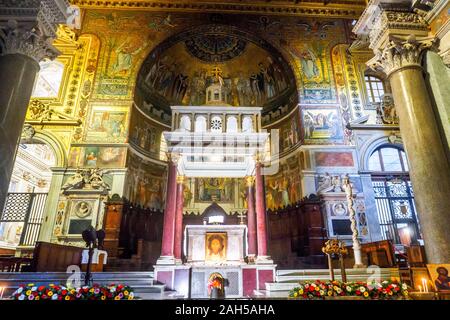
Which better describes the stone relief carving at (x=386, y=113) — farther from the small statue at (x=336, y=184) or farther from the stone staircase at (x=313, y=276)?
the stone staircase at (x=313, y=276)

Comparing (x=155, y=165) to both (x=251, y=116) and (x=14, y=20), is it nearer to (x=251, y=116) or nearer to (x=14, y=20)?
(x=251, y=116)

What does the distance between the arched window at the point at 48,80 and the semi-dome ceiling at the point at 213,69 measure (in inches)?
174

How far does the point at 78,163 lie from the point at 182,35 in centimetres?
987

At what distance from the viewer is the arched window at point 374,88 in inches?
635

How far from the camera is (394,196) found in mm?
14328

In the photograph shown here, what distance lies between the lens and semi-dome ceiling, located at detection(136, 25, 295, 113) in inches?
677

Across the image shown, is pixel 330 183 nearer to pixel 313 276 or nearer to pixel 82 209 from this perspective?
pixel 313 276

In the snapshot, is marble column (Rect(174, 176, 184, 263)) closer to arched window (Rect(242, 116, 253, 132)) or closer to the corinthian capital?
arched window (Rect(242, 116, 253, 132))

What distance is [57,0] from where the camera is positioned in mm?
6188

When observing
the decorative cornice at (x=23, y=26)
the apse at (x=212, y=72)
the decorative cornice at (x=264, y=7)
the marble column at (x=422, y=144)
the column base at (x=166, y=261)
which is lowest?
the column base at (x=166, y=261)

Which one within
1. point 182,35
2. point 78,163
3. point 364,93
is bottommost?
point 78,163

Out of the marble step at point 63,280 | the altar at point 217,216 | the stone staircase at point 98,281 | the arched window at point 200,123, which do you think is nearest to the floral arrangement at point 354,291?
the altar at point 217,216

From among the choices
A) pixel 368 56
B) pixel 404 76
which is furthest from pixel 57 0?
pixel 368 56

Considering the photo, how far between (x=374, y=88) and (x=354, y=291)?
1480cm
